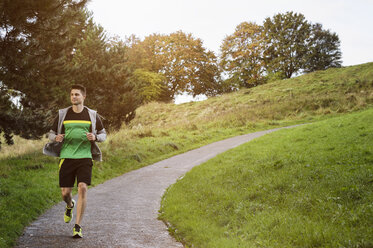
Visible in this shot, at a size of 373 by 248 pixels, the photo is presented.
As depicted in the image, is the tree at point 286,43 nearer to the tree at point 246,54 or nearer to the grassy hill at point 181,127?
the tree at point 246,54

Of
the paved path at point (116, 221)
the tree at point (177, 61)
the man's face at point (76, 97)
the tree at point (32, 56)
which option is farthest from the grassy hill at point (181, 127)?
the tree at point (177, 61)

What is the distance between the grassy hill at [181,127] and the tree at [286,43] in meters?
9.41

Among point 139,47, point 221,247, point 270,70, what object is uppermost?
point 139,47

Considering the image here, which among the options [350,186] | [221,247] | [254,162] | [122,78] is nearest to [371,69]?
[122,78]

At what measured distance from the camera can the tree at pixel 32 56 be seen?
29.3 feet

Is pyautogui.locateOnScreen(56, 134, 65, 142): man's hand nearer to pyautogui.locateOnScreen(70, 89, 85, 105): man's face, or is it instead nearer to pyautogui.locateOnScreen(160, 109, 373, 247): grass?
pyautogui.locateOnScreen(70, 89, 85, 105): man's face

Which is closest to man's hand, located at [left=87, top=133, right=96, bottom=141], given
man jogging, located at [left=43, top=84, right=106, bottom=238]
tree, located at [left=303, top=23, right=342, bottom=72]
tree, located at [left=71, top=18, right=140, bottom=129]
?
man jogging, located at [left=43, top=84, right=106, bottom=238]

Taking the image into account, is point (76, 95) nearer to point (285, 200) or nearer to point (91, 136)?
point (91, 136)

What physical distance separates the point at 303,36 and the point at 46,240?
165 ft

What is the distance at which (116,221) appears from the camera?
6.52 meters

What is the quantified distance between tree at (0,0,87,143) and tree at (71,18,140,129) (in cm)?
465

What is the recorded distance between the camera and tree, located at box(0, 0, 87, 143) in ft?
29.3

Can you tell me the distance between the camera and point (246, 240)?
494 centimetres

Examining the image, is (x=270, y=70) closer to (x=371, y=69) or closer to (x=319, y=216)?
(x=371, y=69)
